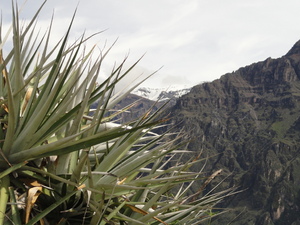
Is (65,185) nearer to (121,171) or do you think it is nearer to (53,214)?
(53,214)

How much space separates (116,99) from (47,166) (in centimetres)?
139

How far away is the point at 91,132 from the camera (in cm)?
285

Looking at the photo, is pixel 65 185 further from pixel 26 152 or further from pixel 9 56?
pixel 9 56

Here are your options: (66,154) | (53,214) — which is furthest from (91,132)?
(53,214)

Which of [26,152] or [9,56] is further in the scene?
[9,56]

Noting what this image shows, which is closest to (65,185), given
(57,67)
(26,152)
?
(26,152)

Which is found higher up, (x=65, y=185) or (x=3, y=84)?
(x=3, y=84)

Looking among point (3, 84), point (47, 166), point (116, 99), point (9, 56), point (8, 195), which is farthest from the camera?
point (116, 99)

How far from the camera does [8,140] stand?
2.56 metres

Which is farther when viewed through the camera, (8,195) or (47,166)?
(47,166)

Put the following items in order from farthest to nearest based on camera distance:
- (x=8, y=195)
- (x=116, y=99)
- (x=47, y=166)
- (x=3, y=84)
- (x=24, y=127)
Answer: (x=116, y=99), (x=3, y=84), (x=47, y=166), (x=24, y=127), (x=8, y=195)

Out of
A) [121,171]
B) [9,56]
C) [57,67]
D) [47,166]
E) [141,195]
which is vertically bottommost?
[141,195]

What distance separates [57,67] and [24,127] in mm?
522

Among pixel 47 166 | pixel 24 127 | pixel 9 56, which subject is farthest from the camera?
pixel 9 56
